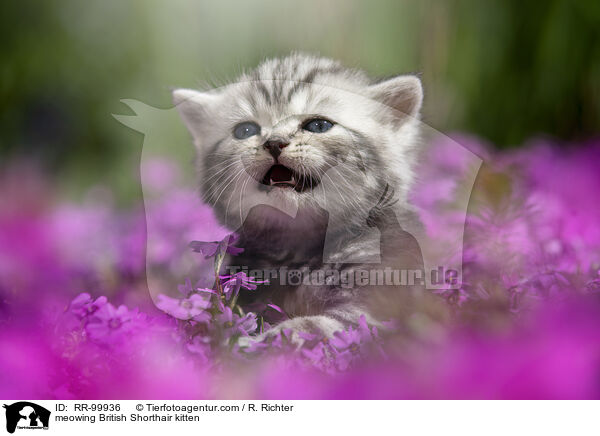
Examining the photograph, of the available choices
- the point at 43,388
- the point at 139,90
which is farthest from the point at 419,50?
the point at 43,388

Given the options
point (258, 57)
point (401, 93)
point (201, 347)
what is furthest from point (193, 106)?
point (201, 347)

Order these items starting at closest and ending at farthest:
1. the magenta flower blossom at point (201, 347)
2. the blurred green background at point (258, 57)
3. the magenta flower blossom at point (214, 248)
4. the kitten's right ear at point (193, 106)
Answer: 1. the magenta flower blossom at point (201, 347)
2. the magenta flower blossom at point (214, 248)
3. the kitten's right ear at point (193, 106)
4. the blurred green background at point (258, 57)

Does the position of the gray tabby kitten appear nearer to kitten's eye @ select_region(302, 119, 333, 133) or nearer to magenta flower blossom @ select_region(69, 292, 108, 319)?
kitten's eye @ select_region(302, 119, 333, 133)

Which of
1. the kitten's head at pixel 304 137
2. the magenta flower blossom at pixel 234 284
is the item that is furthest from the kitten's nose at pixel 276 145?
the magenta flower blossom at pixel 234 284

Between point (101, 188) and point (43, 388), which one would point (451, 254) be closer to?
point (43, 388)

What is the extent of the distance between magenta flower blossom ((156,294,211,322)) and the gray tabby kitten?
0.10m

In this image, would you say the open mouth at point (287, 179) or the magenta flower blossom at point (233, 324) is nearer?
the magenta flower blossom at point (233, 324)

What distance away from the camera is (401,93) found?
0.62m

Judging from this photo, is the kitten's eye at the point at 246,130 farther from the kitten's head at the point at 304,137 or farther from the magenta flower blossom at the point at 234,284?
the magenta flower blossom at the point at 234,284

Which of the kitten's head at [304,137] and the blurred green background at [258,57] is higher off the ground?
the blurred green background at [258,57]

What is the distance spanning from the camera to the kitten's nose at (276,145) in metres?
0.54

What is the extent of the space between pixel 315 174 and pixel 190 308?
7.1 inches

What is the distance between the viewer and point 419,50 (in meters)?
0.81

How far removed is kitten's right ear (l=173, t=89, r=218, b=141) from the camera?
2.15 ft
